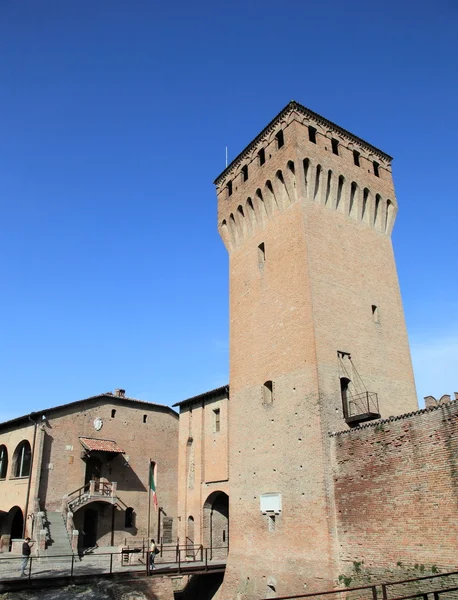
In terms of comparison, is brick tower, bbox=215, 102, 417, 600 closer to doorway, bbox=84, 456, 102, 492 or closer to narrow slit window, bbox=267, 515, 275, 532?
narrow slit window, bbox=267, 515, 275, 532

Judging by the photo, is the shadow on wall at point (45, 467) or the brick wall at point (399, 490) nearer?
the brick wall at point (399, 490)

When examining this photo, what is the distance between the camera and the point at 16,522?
31625 mm

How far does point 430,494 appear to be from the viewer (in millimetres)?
14250

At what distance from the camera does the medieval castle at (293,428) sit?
613 inches

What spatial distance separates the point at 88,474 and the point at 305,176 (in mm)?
21153

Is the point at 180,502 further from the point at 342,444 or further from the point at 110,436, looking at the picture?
the point at 342,444

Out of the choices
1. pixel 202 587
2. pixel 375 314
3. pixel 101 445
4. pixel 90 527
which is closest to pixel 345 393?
pixel 375 314

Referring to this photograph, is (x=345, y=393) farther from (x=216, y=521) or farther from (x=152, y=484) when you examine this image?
(x=152, y=484)

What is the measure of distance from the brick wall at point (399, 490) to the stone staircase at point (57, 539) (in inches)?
591

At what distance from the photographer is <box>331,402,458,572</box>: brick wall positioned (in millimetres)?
13867

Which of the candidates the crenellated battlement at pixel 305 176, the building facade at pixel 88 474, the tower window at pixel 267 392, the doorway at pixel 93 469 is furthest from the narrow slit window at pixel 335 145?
the doorway at pixel 93 469

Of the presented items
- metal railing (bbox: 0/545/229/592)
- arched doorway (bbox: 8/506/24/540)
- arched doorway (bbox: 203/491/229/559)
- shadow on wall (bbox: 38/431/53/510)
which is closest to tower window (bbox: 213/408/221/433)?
arched doorway (bbox: 203/491/229/559)

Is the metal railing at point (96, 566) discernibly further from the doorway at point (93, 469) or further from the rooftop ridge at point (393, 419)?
the rooftop ridge at point (393, 419)

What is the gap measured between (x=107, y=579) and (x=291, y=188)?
16.9m
